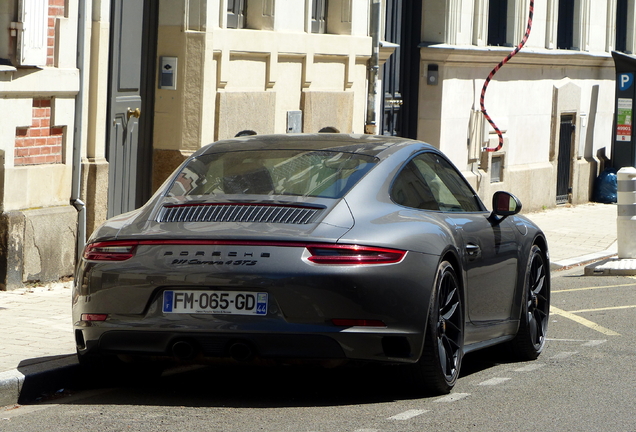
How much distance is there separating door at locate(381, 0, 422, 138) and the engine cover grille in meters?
12.3

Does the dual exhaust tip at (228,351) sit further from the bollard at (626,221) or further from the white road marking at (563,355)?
the bollard at (626,221)

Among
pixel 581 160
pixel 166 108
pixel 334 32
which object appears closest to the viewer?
pixel 166 108

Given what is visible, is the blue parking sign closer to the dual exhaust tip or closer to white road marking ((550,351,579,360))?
white road marking ((550,351,579,360))

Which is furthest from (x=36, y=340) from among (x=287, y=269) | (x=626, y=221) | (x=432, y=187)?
(x=626, y=221)

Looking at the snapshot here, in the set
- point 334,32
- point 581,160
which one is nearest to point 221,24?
point 334,32

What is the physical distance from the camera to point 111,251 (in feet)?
20.2

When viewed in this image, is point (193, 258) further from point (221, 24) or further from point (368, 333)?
point (221, 24)

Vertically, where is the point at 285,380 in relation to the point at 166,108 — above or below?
below

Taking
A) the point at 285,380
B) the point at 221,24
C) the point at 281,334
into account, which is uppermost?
the point at 221,24

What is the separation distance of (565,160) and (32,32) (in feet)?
47.4

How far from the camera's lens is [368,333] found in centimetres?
595

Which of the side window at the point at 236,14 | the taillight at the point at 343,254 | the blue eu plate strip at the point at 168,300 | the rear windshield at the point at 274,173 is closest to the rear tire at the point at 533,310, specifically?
the rear windshield at the point at 274,173

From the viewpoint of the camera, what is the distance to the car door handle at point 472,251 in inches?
271

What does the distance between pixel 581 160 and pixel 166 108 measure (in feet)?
40.2
